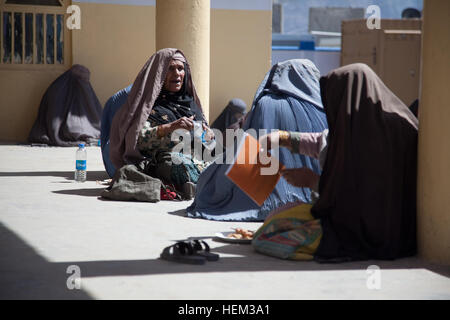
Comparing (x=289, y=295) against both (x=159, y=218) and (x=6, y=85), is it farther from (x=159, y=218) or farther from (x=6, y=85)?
(x=6, y=85)

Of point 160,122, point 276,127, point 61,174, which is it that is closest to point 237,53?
point 61,174

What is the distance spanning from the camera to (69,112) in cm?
1045

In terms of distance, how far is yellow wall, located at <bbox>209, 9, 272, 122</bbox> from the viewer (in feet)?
38.4

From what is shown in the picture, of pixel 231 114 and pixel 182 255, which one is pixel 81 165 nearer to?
pixel 182 255

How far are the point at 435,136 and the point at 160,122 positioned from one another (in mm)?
2731

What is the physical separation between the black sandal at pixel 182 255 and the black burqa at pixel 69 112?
6.93 meters

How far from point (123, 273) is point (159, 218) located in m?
1.50

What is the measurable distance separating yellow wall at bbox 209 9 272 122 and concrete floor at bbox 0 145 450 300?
6670 mm

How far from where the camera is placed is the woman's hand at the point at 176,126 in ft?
18.3

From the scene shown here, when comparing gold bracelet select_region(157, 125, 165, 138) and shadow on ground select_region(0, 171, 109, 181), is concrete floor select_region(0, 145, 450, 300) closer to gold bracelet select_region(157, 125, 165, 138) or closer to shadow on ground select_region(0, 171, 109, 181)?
gold bracelet select_region(157, 125, 165, 138)

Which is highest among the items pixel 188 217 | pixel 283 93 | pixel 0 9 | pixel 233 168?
pixel 0 9

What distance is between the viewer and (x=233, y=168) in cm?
465
